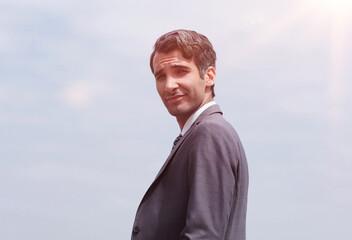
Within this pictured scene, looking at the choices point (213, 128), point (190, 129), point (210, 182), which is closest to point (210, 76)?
point (190, 129)

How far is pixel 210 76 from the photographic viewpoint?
4.64 metres

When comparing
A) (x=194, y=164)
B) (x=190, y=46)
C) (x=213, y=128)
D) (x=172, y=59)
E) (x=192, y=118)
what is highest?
(x=190, y=46)

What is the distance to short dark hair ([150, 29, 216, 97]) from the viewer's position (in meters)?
4.50

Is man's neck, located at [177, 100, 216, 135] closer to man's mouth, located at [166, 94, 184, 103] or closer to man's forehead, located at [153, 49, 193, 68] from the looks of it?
man's mouth, located at [166, 94, 184, 103]

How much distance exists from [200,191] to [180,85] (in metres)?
0.96

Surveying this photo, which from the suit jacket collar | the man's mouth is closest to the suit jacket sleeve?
the suit jacket collar

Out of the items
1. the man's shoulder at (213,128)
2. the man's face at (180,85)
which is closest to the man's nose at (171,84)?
the man's face at (180,85)

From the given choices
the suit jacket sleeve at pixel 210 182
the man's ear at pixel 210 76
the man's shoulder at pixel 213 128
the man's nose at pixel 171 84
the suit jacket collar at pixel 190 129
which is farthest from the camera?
the man's ear at pixel 210 76

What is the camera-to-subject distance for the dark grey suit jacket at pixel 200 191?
3889 millimetres

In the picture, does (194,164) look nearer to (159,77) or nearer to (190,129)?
(190,129)

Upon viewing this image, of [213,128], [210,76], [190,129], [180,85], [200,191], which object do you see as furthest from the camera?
[210,76]

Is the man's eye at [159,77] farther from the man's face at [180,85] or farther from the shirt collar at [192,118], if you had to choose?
the shirt collar at [192,118]

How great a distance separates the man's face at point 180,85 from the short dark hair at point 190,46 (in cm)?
4

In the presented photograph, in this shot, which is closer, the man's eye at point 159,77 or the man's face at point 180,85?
the man's face at point 180,85
